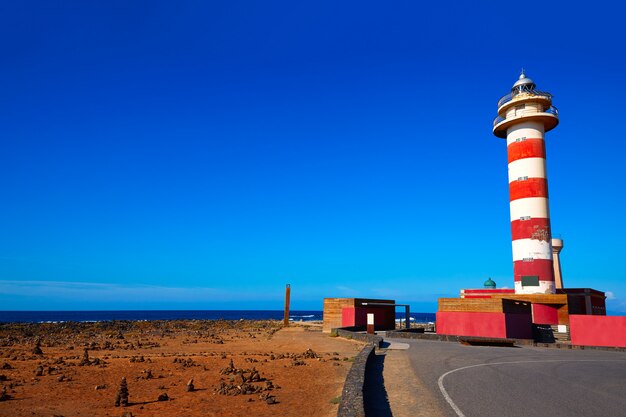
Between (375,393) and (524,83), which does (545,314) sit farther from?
(375,393)

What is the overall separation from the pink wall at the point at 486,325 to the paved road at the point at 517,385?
9.91 metres

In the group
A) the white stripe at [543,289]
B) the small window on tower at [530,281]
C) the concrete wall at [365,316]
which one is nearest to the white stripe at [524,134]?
the small window on tower at [530,281]

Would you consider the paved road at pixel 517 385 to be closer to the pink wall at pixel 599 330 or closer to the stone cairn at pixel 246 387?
the stone cairn at pixel 246 387

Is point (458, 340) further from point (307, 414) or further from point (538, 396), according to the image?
point (307, 414)

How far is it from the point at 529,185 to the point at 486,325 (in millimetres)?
A: 12949

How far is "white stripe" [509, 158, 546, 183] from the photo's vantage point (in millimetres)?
37656

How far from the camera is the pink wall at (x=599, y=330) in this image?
26312 millimetres

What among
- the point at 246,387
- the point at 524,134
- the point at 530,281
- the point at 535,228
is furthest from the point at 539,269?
the point at 246,387

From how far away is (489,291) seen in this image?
45156 mm

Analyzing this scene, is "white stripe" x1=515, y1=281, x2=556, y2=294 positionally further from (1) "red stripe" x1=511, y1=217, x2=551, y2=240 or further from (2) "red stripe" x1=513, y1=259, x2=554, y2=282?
(1) "red stripe" x1=511, y1=217, x2=551, y2=240

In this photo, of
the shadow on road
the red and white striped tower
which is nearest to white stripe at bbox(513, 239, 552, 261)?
the red and white striped tower

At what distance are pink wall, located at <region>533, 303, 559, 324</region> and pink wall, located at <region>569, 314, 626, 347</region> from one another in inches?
326

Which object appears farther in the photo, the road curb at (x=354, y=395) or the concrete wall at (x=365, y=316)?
the concrete wall at (x=365, y=316)

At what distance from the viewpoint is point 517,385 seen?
12797 mm
